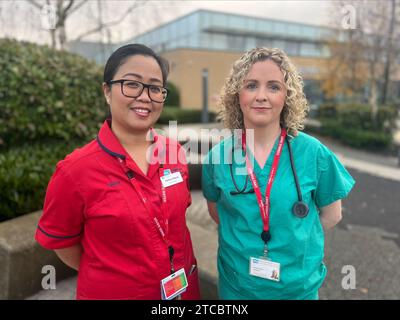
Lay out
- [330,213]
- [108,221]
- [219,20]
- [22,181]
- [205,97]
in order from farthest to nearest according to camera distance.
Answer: [219,20]
[205,97]
[22,181]
[330,213]
[108,221]

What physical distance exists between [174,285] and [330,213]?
0.98 metres

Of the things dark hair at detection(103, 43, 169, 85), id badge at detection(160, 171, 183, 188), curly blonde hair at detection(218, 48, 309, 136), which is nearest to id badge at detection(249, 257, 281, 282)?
id badge at detection(160, 171, 183, 188)

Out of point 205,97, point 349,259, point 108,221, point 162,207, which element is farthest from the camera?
point 205,97

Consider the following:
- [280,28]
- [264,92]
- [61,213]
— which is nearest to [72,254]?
[61,213]

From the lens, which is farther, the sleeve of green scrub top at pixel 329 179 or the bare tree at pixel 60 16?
the bare tree at pixel 60 16

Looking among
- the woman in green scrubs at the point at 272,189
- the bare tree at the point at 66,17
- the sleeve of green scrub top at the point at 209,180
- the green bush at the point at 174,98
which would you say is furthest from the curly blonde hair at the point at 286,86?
the green bush at the point at 174,98

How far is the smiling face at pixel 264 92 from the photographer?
64.8 inches

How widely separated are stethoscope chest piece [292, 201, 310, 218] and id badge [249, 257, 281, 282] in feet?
0.92

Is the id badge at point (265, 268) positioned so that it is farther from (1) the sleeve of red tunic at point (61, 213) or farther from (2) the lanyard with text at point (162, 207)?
(1) the sleeve of red tunic at point (61, 213)

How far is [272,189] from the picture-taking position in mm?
1641

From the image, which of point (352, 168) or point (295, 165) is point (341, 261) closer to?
point (295, 165)

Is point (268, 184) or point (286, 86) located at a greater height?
point (286, 86)

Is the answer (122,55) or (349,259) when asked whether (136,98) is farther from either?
(349,259)
